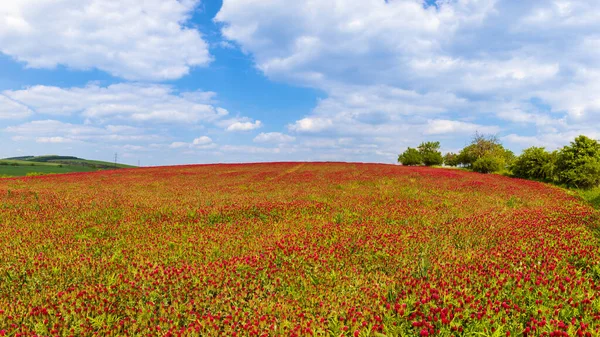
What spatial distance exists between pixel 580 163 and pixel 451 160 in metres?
42.5

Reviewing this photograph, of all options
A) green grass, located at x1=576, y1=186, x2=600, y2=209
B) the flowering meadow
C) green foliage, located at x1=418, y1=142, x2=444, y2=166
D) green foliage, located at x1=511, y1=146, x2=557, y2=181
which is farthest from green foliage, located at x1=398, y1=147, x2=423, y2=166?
the flowering meadow

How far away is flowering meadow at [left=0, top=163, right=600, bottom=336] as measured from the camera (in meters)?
3.78

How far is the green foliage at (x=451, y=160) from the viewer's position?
62.5 m

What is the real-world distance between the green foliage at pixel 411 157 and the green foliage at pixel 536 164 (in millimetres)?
22423

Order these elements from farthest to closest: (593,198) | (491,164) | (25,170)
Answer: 1. (25,170)
2. (491,164)
3. (593,198)

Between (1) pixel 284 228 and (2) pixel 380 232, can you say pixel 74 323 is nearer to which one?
(1) pixel 284 228

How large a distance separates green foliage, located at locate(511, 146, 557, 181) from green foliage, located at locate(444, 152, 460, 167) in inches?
1237

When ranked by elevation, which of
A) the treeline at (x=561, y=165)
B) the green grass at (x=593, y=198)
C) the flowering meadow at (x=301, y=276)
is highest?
the treeline at (x=561, y=165)

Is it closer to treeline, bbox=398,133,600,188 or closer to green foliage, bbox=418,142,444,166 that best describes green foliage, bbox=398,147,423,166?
green foliage, bbox=418,142,444,166

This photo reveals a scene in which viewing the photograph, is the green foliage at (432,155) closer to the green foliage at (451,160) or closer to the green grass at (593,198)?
the green foliage at (451,160)

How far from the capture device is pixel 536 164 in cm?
2905

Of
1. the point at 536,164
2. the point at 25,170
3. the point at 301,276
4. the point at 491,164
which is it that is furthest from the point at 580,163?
the point at 25,170

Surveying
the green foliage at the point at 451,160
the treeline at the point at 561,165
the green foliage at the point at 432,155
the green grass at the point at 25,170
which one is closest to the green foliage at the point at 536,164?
the treeline at the point at 561,165

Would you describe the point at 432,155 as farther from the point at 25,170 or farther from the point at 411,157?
the point at 25,170
